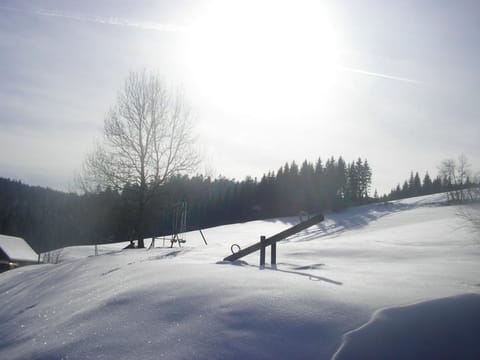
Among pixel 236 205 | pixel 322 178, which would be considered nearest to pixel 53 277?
pixel 322 178

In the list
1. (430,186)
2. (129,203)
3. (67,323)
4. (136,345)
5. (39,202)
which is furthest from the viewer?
(39,202)

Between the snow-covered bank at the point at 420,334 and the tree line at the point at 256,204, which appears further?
the tree line at the point at 256,204

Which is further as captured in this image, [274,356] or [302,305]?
[302,305]

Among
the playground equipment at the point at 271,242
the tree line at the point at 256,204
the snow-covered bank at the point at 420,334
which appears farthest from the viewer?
the tree line at the point at 256,204

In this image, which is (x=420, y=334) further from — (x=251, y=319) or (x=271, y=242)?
(x=271, y=242)

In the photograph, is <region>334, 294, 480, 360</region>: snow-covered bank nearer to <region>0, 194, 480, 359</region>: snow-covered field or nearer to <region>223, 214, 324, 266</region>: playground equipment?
<region>0, 194, 480, 359</region>: snow-covered field

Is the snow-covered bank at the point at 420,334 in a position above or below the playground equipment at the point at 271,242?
below

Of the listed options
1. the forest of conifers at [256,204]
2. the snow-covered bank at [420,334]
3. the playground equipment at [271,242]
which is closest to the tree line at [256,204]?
the forest of conifers at [256,204]

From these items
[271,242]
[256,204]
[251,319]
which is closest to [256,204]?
[256,204]

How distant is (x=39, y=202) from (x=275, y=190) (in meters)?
82.4

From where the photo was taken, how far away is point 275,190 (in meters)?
67.2

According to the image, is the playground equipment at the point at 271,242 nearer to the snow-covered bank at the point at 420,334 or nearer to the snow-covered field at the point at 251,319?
the snow-covered field at the point at 251,319

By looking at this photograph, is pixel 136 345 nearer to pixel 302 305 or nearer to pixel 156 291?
pixel 156 291

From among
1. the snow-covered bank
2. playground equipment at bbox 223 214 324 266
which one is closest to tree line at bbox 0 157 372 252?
playground equipment at bbox 223 214 324 266
